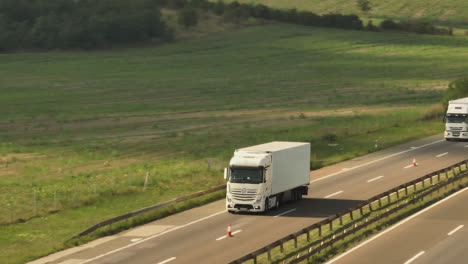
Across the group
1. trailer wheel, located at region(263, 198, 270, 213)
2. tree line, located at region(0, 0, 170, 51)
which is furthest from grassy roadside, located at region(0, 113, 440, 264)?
tree line, located at region(0, 0, 170, 51)

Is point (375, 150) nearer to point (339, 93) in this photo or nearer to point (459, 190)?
point (459, 190)

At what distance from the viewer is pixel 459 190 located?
183 ft

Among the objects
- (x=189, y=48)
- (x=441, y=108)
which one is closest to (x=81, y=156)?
(x=441, y=108)

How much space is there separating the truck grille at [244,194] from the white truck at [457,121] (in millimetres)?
35003

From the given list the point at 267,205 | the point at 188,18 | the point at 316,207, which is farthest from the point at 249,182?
the point at 188,18

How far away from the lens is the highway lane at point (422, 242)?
1501 inches

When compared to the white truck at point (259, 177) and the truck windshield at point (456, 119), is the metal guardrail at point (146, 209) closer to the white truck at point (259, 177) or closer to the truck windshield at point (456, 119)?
the white truck at point (259, 177)

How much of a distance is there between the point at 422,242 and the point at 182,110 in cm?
6481

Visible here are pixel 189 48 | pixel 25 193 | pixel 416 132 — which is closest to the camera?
pixel 25 193

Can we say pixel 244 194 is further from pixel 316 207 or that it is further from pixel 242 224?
pixel 316 207

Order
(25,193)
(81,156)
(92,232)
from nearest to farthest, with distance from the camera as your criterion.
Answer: (92,232) → (25,193) → (81,156)

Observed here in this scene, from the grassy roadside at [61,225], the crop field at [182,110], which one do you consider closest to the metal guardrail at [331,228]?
the grassy roadside at [61,225]

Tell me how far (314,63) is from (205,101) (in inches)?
1881

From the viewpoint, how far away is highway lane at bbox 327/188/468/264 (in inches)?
1501
